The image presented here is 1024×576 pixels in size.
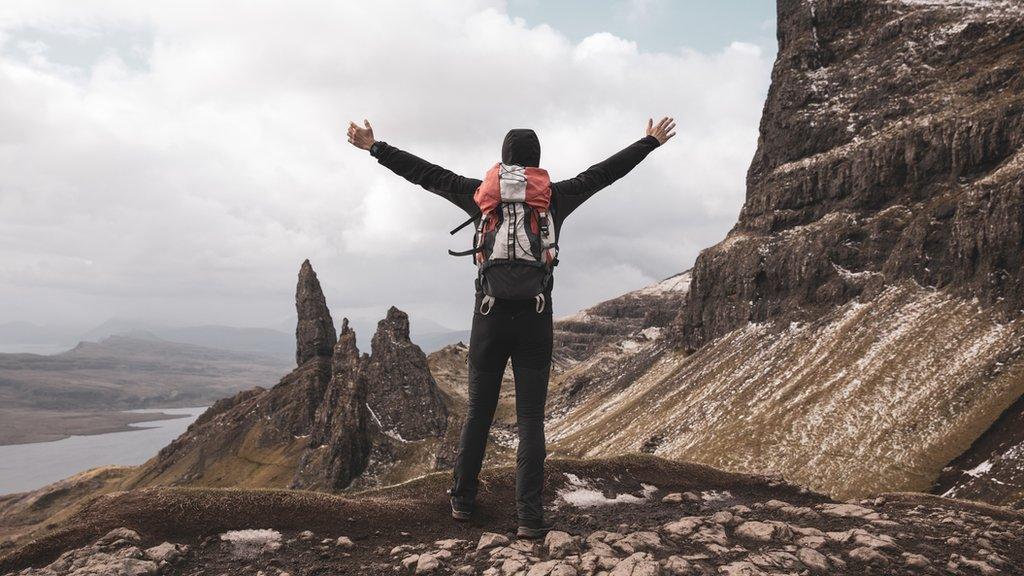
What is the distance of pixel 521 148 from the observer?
10875mm

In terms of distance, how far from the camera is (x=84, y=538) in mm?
10188

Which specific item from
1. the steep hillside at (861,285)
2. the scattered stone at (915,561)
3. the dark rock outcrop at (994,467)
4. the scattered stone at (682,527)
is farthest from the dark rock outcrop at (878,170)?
the scattered stone at (682,527)

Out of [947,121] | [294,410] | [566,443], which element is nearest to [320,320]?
[294,410]

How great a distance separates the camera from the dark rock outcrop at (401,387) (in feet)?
440

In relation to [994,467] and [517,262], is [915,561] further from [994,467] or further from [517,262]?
[994,467]

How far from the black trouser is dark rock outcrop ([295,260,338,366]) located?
19223cm

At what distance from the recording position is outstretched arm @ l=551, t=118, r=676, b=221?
36.6 ft

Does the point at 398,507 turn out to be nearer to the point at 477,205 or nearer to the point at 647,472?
the point at 477,205

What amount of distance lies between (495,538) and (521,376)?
115 inches

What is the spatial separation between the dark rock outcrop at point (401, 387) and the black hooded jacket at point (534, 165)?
127 m

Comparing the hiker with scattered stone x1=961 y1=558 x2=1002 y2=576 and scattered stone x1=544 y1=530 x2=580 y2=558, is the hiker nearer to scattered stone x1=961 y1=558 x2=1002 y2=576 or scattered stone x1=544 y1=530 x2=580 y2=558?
scattered stone x1=544 y1=530 x2=580 y2=558

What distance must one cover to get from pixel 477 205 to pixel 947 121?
158837 mm

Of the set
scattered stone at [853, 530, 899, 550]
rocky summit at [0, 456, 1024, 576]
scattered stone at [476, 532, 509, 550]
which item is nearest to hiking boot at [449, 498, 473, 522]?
rocky summit at [0, 456, 1024, 576]

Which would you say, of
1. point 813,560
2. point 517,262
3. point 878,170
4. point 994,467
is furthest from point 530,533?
point 878,170
